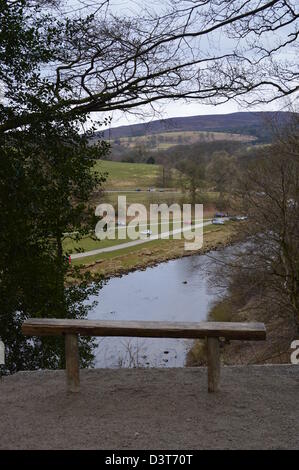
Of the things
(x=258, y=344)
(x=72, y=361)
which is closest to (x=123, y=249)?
(x=258, y=344)

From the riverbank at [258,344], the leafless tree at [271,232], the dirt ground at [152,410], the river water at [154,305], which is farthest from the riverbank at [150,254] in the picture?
the dirt ground at [152,410]

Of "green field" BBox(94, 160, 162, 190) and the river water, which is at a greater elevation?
"green field" BBox(94, 160, 162, 190)

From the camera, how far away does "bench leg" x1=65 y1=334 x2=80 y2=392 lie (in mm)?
3684

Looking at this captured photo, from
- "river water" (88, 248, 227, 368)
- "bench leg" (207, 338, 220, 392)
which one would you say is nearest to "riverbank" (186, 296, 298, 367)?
"river water" (88, 248, 227, 368)

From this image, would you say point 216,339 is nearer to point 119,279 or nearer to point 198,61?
point 198,61

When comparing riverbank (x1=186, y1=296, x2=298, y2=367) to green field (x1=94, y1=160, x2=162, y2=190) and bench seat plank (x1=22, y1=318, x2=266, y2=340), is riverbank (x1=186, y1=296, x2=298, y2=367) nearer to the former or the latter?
bench seat plank (x1=22, y1=318, x2=266, y2=340)

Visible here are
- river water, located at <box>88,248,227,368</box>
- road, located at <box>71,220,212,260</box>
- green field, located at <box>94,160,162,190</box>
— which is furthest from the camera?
green field, located at <box>94,160,162,190</box>

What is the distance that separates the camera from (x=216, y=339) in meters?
3.63

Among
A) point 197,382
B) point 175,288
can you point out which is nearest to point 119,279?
point 175,288

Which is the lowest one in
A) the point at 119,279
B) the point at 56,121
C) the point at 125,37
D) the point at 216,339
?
the point at 119,279

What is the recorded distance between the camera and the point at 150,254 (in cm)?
2933

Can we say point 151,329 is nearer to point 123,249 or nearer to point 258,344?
point 258,344

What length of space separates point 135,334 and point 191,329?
1.31ft

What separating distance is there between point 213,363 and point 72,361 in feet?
3.41
